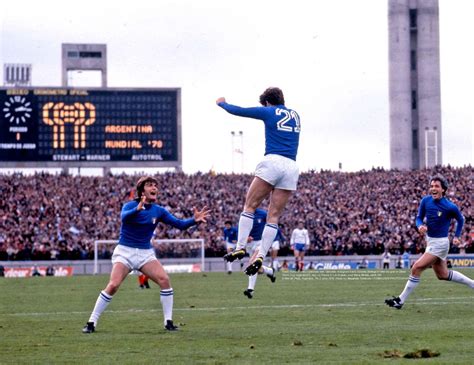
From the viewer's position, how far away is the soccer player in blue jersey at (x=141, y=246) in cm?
1519

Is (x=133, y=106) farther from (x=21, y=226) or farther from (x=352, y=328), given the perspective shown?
(x=352, y=328)

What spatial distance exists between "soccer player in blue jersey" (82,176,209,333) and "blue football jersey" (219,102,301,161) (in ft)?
5.27

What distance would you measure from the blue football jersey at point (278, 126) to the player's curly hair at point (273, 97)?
5.1 inches

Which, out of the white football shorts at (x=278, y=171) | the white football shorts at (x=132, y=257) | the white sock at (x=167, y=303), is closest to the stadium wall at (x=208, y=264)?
the white sock at (x=167, y=303)

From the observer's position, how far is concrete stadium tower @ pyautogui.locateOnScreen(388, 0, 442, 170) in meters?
84.4

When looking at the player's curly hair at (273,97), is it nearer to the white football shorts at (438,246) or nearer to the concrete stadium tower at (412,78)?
the white football shorts at (438,246)

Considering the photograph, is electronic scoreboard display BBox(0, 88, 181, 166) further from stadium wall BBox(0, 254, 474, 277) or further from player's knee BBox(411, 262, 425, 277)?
player's knee BBox(411, 262, 425, 277)

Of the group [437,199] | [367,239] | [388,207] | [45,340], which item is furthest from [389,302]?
[388,207]

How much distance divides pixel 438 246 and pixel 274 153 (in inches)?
209

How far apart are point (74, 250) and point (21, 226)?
4146 millimetres

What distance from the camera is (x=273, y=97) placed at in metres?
15.0

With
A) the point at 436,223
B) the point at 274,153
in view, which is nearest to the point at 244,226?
the point at 274,153

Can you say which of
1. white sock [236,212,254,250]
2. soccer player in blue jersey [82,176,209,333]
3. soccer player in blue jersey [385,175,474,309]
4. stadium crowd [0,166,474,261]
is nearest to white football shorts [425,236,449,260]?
soccer player in blue jersey [385,175,474,309]

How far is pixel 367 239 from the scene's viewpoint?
57219mm
